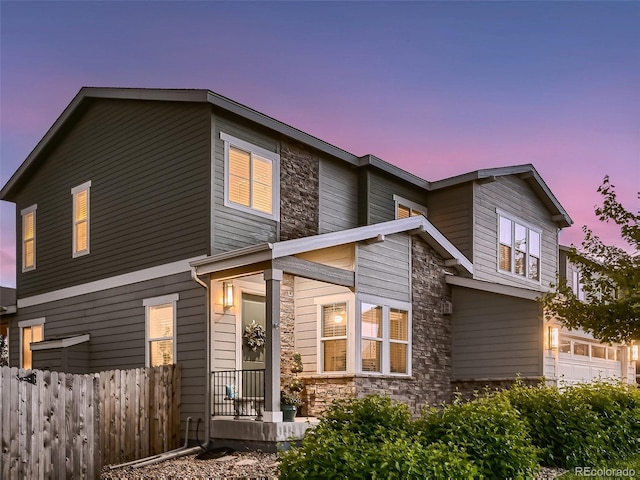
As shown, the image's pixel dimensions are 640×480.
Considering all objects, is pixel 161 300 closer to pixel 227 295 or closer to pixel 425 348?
pixel 227 295

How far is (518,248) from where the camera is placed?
21484 mm

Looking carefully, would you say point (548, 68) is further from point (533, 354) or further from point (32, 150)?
point (32, 150)

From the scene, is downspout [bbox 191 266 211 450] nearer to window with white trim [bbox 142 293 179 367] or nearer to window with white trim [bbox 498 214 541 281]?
window with white trim [bbox 142 293 179 367]

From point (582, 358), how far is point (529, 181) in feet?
19.5

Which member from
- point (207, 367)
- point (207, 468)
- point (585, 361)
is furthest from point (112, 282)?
point (585, 361)

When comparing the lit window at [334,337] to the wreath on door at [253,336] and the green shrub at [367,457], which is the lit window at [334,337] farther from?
the green shrub at [367,457]

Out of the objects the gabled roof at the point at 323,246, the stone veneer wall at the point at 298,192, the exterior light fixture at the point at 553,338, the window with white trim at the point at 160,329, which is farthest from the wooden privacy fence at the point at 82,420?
the exterior light fixture at the point at 553,338

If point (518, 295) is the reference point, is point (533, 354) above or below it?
below

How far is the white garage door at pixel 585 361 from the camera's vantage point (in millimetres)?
17922

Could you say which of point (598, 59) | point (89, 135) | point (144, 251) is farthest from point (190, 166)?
point (598, 59)

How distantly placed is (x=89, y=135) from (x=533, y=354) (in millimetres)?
11907

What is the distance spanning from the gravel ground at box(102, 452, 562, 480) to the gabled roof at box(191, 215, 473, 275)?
3318mm

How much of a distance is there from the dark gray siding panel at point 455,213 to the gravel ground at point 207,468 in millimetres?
9494

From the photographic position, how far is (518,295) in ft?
53.0
